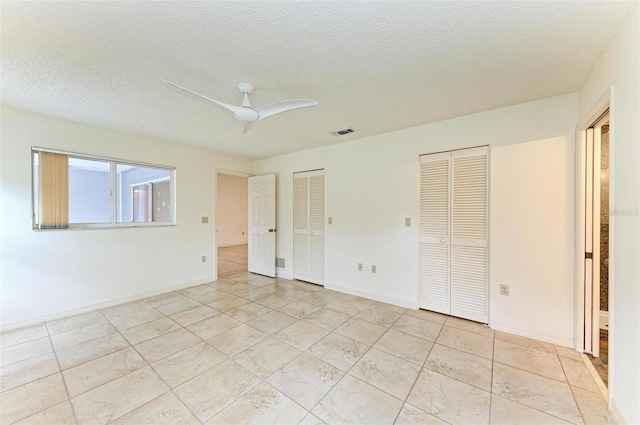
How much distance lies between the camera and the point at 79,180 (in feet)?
10.3

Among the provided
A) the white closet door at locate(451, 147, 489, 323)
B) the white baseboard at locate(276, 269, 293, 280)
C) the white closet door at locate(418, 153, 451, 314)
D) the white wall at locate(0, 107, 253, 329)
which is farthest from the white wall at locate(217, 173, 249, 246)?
the white closet door at locate(451, 147, 489, 323)

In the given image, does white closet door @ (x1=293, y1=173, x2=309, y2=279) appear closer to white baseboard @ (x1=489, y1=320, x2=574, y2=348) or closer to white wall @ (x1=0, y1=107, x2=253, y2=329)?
white wall @ (x1=0, y1=107, x2=253, y2=329)

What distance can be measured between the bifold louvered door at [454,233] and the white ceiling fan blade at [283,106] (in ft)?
6.28

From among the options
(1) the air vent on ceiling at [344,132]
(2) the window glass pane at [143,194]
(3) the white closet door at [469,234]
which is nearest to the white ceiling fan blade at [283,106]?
(1) the air vent on ceiling at [344,132]

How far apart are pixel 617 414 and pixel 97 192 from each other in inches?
210

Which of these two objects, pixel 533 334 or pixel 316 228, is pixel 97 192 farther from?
pixel 533 334

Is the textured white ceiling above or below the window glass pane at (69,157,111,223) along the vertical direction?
above

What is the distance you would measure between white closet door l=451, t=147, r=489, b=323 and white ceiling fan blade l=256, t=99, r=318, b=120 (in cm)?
201

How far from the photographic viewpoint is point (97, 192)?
326cm

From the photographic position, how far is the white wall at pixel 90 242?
2.61 m

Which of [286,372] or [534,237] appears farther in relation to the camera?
[534,237]

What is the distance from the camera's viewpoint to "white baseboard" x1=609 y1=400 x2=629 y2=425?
138cm

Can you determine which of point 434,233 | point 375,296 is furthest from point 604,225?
point 375,296

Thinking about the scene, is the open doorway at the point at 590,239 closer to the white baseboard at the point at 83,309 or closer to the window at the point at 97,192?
the white baseboard at the point at 83,309
